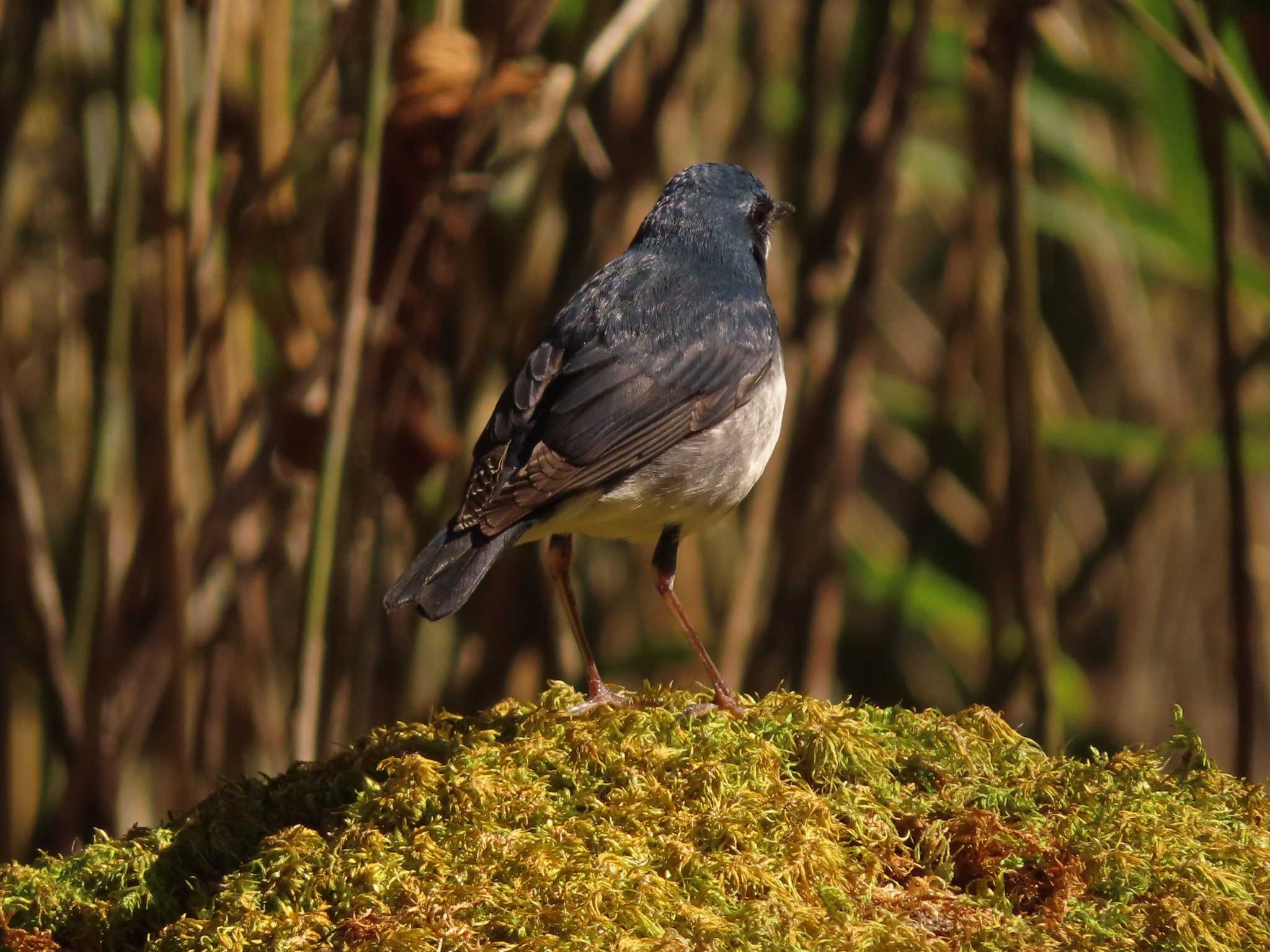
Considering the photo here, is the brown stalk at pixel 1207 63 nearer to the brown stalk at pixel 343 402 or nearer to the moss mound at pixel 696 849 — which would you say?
the moss mound at pixel 696 849

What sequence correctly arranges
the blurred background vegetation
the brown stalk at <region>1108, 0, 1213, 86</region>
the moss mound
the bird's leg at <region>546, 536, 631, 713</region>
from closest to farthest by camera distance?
the moss mound < the bird's leg at <region>546, 536, 631, 713</region> < the brown stalk at <region>1108, 0, 1213, 86</region> < the blurred background vegetation

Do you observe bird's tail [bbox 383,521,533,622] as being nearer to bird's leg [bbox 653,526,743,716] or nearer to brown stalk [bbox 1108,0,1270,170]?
bird's leg [bbox 653,526,743,716]

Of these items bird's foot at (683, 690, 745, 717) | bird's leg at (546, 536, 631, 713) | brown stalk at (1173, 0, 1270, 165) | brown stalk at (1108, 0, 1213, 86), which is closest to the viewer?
bird's foot at (683, 690, 745, 717)

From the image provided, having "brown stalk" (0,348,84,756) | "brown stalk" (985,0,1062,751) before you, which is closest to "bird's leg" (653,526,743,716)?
"brown stalk" (985,0,1062,751)

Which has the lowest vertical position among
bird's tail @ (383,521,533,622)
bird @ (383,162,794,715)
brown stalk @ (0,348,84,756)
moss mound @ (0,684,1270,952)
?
brown stalk @ (0,348,84,756)

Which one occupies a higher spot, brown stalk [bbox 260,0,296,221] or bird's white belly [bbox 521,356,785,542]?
brown stalk [bbox 260,0,296,221]

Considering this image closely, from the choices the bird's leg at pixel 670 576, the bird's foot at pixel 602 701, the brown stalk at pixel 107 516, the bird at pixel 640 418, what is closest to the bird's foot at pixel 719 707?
the bird at pixel 640 418
